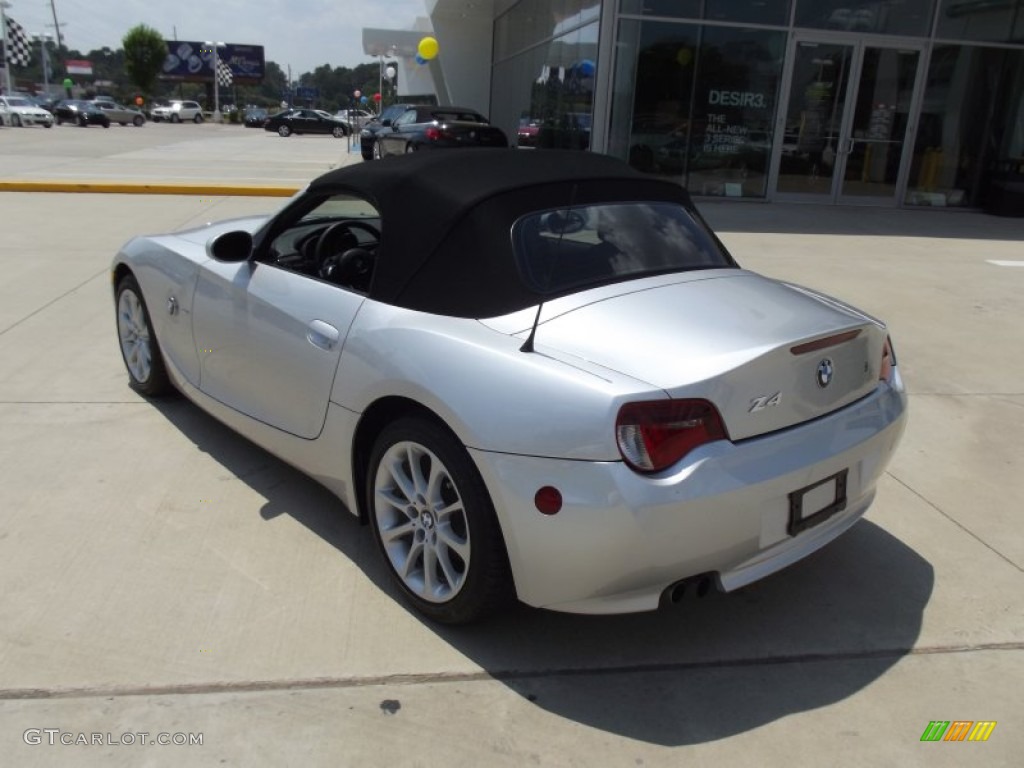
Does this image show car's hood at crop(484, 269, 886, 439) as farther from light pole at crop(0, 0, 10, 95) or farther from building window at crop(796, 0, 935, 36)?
light pole at crop(0, 0, 10, 95)

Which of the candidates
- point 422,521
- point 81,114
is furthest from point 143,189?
point 81,114

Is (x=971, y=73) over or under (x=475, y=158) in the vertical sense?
over

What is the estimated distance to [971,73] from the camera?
48.4 feet

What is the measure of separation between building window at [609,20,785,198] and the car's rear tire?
1110 cm

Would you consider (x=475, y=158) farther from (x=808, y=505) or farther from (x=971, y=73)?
(x=971, y=73)

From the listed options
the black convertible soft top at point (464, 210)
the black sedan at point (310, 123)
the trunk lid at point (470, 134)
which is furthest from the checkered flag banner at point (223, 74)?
the black convertible soft top at point (464, 210)

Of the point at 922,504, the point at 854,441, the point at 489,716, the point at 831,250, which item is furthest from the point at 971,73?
the point at 489,716

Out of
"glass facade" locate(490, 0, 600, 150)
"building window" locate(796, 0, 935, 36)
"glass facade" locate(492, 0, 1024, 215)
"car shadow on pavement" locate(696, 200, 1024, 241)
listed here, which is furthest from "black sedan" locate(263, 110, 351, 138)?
"car shadow on pavement" locate(696, 200, 1024, 241)

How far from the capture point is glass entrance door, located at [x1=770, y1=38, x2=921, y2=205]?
565 inches

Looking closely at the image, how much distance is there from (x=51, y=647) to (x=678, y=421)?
2100mm

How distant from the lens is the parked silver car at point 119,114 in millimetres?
49756

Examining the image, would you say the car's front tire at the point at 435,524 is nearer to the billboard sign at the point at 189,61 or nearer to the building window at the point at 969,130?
the building window at the point at 969,130

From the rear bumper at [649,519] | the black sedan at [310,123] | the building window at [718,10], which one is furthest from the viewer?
the black sedan at [310,123]

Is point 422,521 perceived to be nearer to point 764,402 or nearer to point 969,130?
point 764,402
